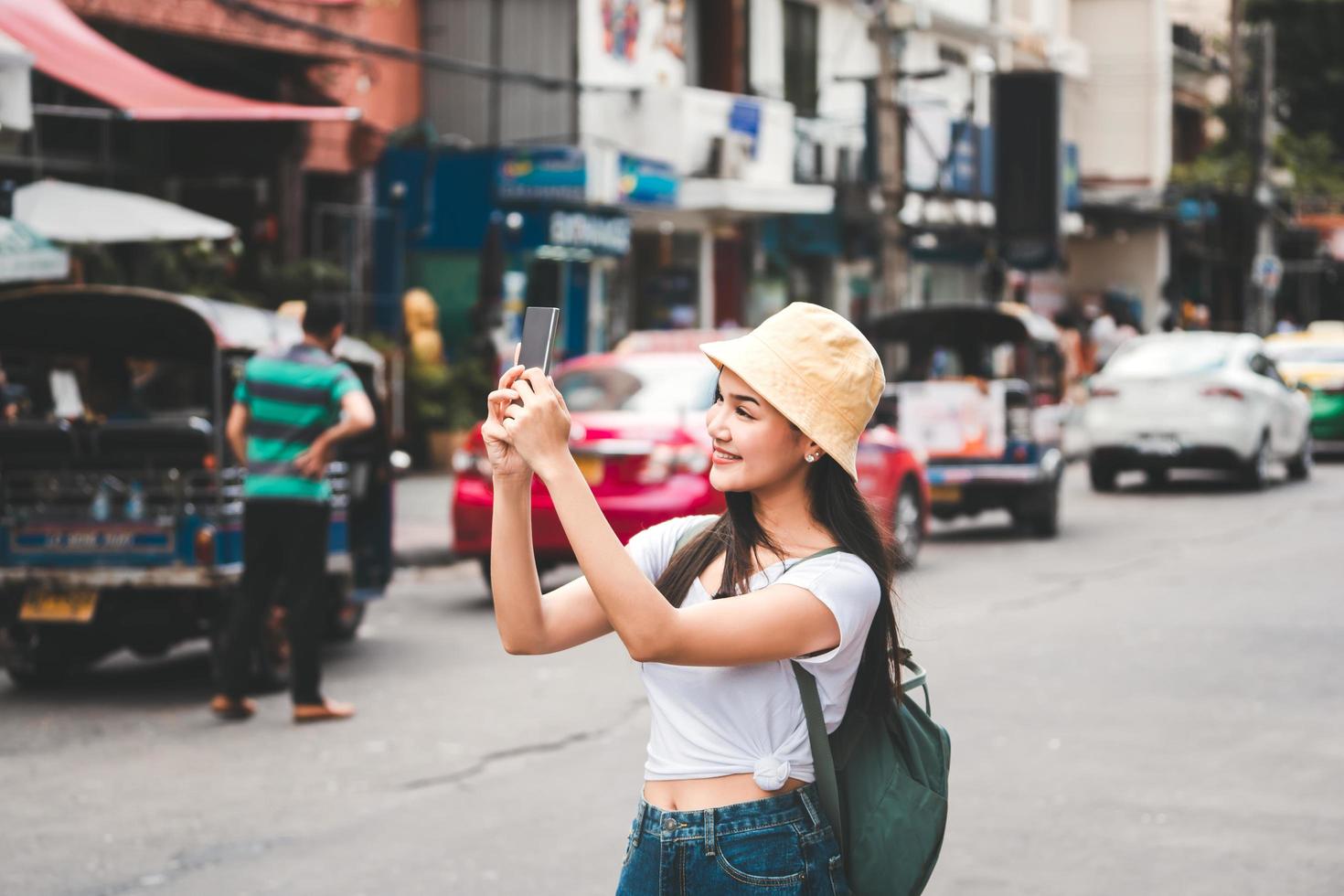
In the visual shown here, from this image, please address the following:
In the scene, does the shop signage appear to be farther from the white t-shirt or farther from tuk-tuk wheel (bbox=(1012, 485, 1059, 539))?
the white t-shirt

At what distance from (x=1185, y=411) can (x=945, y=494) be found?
4.90m

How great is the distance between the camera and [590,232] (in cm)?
2412

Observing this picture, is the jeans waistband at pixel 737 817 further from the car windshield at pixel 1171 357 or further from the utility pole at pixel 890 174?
the utility pole at pixel 890 174

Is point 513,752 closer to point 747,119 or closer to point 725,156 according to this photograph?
point 725,156

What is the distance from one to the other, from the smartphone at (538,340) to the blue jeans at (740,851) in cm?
75

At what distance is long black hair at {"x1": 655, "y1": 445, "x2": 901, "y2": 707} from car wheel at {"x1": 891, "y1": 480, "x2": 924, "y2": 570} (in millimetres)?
10758

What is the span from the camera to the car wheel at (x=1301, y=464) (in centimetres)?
2211

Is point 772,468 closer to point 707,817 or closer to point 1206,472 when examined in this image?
point 707,817

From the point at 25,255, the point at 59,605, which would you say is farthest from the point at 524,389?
the point at 25,255

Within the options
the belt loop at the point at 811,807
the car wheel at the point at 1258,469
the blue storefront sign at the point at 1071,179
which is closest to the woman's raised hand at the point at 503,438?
the belt loop at the point at 811,807

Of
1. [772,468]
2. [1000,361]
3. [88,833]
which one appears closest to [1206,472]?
[1000,361]

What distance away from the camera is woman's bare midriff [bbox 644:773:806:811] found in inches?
120

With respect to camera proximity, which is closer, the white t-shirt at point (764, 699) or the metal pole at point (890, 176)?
the white t-shirt at point (764, 699)

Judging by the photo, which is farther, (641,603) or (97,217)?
(97,217)
